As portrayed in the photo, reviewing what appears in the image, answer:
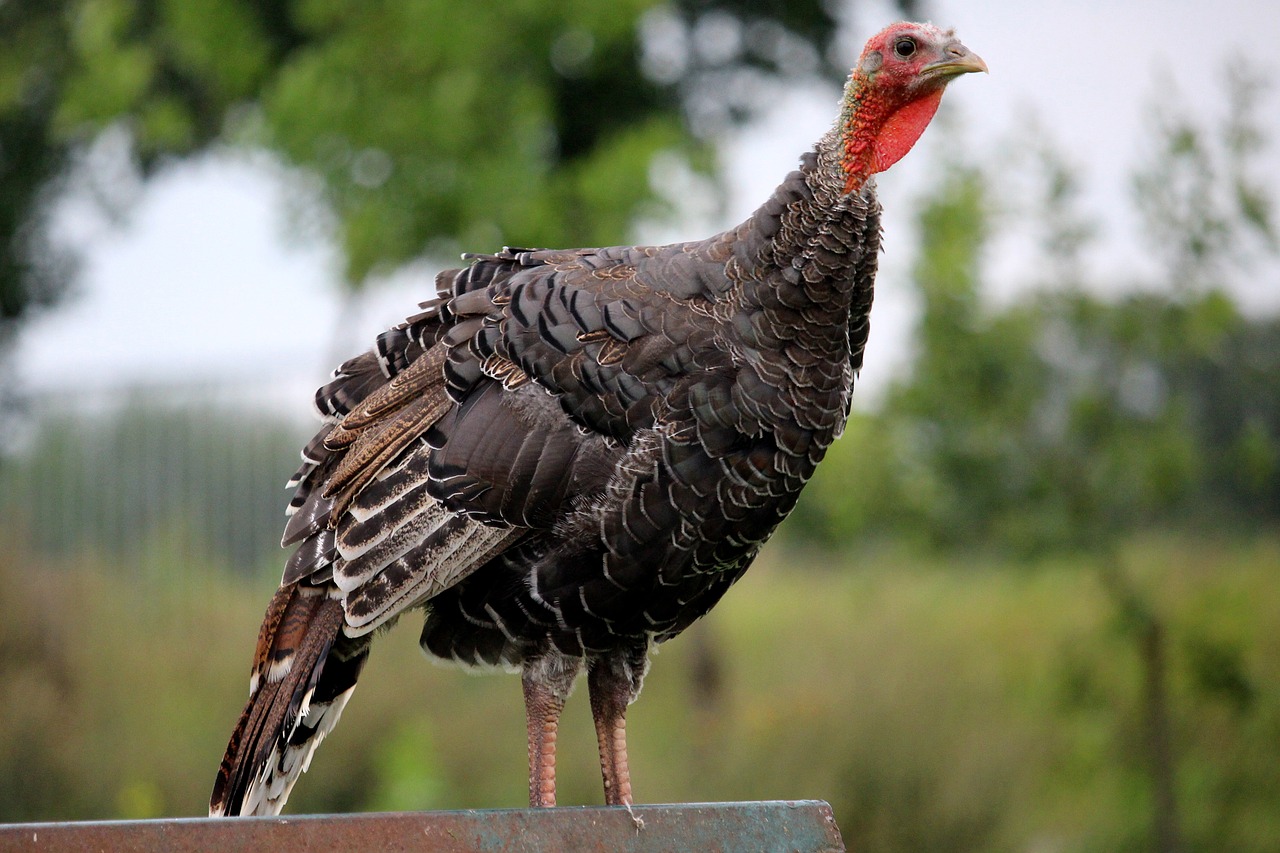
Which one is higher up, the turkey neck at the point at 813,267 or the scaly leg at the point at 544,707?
the turkey neck at the point at 813,267

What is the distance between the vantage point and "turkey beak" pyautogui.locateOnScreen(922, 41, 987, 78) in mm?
4242

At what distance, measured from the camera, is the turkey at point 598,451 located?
4.08m

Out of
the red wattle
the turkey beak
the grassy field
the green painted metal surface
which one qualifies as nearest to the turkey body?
the red wattle

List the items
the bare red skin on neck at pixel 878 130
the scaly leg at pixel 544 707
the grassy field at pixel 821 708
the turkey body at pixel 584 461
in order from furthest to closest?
the grassy field at pixel 821 708, the scaly leg at pixel 544 707, the bare red skin on neck at pixel 878 130, the turkey body at pixel 584 461

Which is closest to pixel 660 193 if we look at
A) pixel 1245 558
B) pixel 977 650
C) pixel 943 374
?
pixel 943 374

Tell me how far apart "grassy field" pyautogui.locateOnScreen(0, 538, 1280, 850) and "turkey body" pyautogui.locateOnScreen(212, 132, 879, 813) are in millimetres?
4771

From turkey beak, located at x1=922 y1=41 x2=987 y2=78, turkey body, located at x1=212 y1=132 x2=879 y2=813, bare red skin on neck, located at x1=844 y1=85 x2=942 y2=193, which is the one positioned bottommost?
turkey body, located at x1=212 y1=132 x2=879 y2=813

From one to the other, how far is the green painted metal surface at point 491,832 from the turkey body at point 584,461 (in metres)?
0.77

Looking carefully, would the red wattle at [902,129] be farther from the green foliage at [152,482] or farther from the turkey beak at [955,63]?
the green foliage at [152,482]

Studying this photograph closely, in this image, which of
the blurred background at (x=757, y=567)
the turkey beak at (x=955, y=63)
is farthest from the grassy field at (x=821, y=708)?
the turkey beak at (x=955, y=63)

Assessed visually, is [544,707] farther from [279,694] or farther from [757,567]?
[757,567]

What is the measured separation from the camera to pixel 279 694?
438cm

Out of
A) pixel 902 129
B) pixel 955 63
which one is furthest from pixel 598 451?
pixel 955 63

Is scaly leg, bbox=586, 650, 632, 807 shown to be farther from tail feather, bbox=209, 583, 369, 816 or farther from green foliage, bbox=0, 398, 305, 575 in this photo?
green foliage, bbox=0, 398, 305, 575
